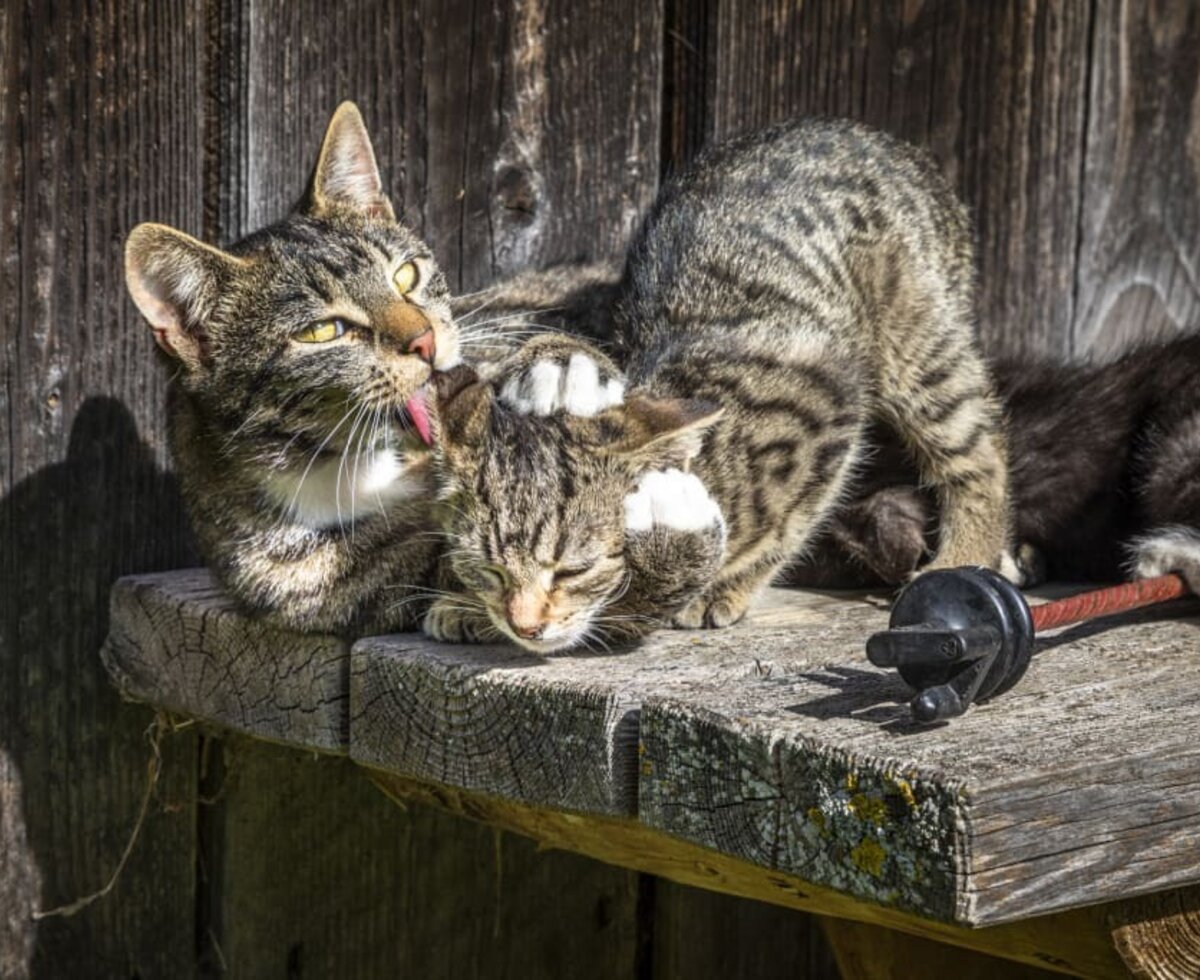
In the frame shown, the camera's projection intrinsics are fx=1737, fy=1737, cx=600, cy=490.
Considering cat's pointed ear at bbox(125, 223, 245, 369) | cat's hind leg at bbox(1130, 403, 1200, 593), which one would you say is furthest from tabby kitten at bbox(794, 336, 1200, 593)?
cat's pointed ear at bbox(125, 223, 245, 369)

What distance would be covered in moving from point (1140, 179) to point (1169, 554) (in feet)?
4.82

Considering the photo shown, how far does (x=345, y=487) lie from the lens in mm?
2725

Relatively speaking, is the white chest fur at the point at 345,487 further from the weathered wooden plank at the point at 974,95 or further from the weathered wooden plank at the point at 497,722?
the weathered wooden plank at the point at 974,95

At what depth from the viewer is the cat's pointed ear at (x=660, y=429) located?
2453 millimetres

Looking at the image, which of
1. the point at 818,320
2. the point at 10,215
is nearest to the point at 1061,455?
the point at 818,320

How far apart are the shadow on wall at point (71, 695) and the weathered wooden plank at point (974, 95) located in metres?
1.30

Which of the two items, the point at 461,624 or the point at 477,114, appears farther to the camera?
the point at 477,114

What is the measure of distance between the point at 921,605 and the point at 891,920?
43cm

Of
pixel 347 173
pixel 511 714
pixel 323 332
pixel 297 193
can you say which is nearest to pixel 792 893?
pixel 511 714

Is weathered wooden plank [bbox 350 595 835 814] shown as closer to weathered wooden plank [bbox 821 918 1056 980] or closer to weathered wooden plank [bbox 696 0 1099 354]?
weathered wooden plank [bbox 821 918 1056 980]

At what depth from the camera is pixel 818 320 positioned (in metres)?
2.96

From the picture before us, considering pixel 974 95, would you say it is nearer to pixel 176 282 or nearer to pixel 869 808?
pixel 176 282

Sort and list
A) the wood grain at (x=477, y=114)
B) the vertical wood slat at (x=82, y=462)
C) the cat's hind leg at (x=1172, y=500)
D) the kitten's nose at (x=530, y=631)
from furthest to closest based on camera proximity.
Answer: the wood grain at (x=477, y=114) → the cat's hind leg at (x=1172, y=500) → the vertical wood slat at (x=82, y=462) → the kitten's nose at (x=530, y=631)

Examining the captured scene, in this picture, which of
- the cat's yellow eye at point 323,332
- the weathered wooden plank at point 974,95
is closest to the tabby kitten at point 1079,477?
the weathered wooden plank at point 974,95
